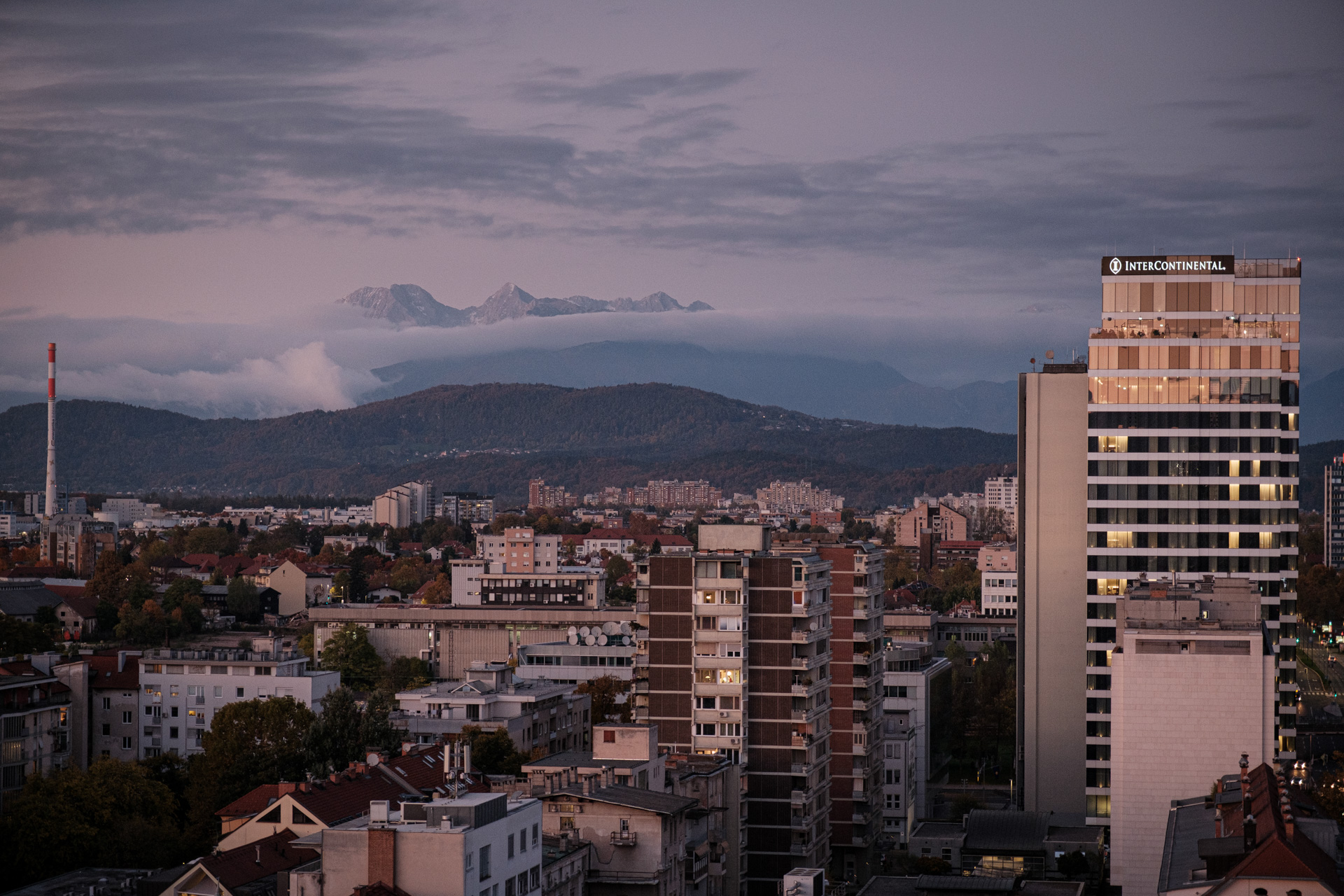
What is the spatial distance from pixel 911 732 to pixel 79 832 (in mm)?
36467

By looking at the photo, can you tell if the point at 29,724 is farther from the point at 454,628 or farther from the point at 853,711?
the point at 454,628

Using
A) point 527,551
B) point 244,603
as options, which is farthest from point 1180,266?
point 527,551

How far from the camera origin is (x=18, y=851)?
56.0 m

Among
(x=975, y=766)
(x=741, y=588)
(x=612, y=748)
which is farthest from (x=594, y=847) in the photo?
(x=975, y=766)

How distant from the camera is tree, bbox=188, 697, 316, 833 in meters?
61.2

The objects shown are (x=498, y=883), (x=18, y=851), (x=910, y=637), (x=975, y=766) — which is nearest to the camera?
(x=498, y=883)

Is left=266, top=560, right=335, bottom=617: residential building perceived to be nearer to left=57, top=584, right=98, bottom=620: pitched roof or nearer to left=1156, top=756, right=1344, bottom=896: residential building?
left=57, top=584, right=98, bottom=620: pitched roof

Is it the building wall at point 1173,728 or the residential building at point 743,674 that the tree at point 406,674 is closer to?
the residential building at point 743,674

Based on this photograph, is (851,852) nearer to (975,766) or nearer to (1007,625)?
(975,766)

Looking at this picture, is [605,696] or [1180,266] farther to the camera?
[605,696]

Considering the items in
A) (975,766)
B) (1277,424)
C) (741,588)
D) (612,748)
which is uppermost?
(1277,424)

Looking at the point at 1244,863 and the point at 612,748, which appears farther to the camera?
the point at 612,748

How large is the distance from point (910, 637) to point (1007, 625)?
1551 cm

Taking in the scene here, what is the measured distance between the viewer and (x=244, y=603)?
16712 cm
